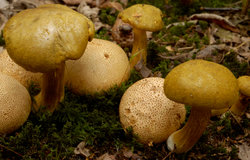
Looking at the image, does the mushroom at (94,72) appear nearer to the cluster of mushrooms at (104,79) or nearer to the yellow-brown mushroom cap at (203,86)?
the cluster of mushrooms at (104,79)

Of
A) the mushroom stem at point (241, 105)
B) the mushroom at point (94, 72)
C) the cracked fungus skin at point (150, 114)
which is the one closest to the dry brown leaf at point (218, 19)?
the mushroom stem at point (241, 105)

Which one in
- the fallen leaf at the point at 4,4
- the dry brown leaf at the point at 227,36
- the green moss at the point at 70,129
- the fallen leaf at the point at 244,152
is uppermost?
the fallen leaf at the point at 4,4

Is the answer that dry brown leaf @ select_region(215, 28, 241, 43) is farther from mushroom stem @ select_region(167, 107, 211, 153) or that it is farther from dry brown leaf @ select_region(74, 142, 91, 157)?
dry brown leaf @ select_region(74, 142, 91, 157)

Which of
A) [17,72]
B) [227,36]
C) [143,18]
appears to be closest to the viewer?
[17,72]

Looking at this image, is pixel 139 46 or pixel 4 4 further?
pixel 4 4

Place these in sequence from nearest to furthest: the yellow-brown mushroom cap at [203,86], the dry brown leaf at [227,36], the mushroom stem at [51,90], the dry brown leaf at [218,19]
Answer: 1. the yellow-brown mushroom cap at [203,86]
2. the mushroom stem at [51,90]
3. the dry brown leaf at [227,36]
4. the dry brown leaf at [218,19]

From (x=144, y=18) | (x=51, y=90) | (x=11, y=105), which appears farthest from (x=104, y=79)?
(x=11, y=105)

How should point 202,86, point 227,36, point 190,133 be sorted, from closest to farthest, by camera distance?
point 202,86, point 190,133, point 227,36

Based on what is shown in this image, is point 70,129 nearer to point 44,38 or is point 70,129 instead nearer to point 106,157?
point 106,157
